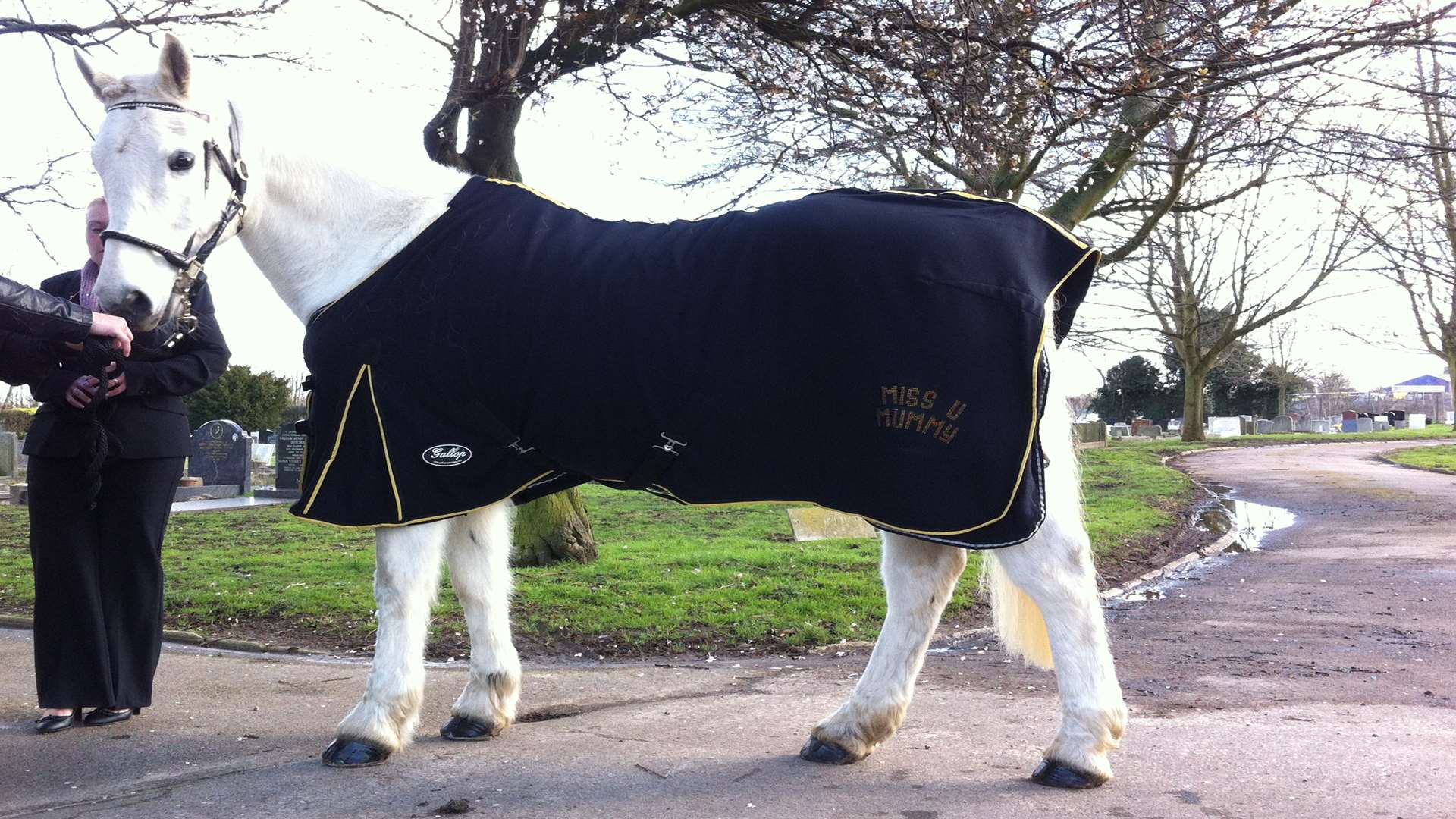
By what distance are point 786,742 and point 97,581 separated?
2.73 metres

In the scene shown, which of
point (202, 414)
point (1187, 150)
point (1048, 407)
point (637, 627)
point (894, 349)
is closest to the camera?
point (894, 349)

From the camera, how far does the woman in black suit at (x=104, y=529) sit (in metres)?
4.34

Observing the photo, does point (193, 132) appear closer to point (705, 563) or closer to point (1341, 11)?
point (705, 563)

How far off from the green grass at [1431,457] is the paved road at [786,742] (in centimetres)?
1872

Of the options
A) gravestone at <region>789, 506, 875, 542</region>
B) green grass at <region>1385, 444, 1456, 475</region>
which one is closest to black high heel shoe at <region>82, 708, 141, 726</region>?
gravestone at <region>789, 506, 875, 542</region>

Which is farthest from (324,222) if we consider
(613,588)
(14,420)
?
(14,420)

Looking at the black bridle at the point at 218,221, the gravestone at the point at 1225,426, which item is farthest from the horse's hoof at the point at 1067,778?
the gravestone at the point at 1225,426

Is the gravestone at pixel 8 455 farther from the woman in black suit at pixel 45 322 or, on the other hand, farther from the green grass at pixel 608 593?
the woman in black suit at pixel 45 322

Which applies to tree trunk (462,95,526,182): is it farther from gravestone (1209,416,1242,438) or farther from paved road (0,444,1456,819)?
gravestone (1209,416,1242,438)

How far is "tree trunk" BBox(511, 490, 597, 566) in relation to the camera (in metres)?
8.73

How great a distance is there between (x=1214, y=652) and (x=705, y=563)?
3.87 meters

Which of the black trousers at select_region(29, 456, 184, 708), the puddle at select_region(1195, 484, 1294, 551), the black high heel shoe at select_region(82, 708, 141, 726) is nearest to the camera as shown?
the black trousers at select_region(29, 456, 184, 708)

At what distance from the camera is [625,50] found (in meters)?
8.65

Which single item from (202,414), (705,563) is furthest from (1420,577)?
(202,414)
